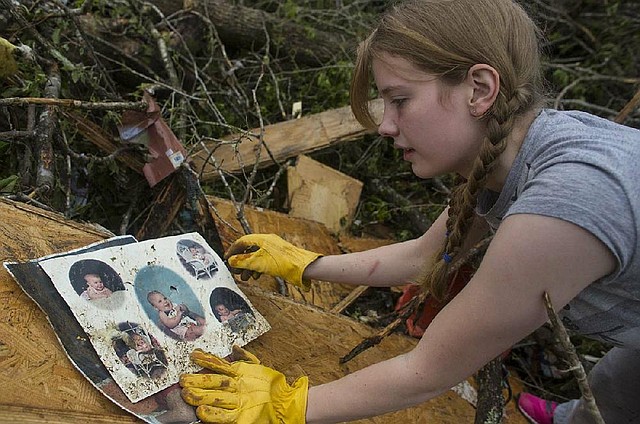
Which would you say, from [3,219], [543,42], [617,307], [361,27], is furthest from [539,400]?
[361,27]

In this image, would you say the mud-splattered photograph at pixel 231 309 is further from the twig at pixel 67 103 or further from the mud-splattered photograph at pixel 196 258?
the twig at pixel 67 103

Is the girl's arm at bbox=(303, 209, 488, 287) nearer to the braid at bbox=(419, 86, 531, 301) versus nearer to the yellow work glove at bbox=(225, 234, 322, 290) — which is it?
the yellow work glove at bbox=(225, 234, 322, 290)

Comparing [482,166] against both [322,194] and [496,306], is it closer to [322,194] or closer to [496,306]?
[496,306]

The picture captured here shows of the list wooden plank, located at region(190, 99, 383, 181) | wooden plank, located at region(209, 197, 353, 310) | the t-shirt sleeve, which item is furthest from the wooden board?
wooden plank, located at region(190, 99, 383, 181)

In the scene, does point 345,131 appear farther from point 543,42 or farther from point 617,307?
point 617,307

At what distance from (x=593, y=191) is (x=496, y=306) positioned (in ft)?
0.90

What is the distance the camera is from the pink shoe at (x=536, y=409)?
2.14 metres

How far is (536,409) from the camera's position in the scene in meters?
2.15

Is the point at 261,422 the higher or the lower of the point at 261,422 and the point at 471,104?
the lower

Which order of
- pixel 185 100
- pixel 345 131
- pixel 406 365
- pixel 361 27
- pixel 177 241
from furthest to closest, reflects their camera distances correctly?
pixel 361 27 → pixel 345 131 → pixel 185 100 → pixel 177 241 → pixel 406 365

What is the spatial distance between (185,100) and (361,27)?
1.43 m

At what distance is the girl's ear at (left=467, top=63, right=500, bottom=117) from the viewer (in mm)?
1231

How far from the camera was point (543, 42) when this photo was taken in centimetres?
153

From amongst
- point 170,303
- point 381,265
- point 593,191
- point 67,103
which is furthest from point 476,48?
point 67,103
